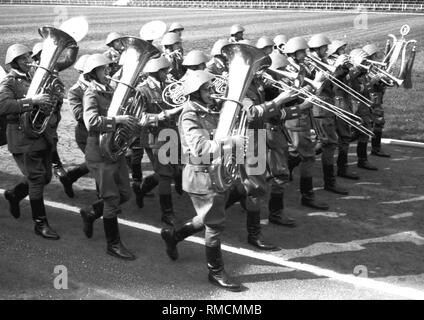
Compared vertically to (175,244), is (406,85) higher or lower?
higher

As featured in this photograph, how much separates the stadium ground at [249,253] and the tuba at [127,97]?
3.91 feet

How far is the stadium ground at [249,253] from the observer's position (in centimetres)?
574

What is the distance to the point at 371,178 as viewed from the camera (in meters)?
9.73

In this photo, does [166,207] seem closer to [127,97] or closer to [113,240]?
[113,240]

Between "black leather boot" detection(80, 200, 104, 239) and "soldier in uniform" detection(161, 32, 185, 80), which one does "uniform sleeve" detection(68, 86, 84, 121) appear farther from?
"soldier in uniform" detection(161, 32, 185, 80)

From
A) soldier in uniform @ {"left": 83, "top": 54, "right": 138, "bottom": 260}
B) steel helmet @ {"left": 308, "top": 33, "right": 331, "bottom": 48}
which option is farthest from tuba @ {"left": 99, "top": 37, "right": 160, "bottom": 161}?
steel helmet @ {"left": 308, "top": 33, "right": 331, "bottom": 48}

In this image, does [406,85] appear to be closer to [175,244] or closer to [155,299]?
[175,244]

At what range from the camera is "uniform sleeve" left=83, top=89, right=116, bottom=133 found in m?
6.06

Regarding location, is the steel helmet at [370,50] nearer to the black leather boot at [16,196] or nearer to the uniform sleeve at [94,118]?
the uniform sleeve at [94,118]

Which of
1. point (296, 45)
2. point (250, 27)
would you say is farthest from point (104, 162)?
point (250, 27)

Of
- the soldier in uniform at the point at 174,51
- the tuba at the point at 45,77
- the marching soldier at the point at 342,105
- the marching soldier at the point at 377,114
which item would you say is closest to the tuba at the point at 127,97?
the tuba at the point at 45,77

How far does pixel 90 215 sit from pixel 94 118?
128 cm

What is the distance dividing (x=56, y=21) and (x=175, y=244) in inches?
907
